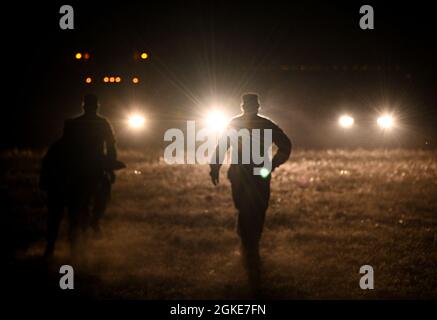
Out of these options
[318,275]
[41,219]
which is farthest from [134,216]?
[318,275]

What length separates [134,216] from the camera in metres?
11.0

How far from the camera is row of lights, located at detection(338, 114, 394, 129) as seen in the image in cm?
2898

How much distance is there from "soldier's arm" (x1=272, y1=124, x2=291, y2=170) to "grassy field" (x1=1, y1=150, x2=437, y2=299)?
129 cm

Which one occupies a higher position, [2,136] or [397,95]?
[397,95]

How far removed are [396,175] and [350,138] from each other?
10.5 metres

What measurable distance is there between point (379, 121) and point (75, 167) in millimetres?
23387

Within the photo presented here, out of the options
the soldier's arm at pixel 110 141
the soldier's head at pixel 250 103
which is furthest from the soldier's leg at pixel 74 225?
the soldier's head at pixel 250 103

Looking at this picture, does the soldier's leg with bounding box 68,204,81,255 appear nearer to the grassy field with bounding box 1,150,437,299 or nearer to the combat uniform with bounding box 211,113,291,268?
the grassy field with bounding box 1,150,437,299

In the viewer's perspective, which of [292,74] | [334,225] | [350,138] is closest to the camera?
[334,225]

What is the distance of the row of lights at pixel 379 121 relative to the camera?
29.0 metres

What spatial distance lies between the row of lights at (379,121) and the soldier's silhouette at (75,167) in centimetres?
2224

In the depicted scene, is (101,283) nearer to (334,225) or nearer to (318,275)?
(318,275)

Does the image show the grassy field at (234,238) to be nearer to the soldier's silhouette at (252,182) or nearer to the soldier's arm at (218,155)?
the soldier's silhouette at (252,182)

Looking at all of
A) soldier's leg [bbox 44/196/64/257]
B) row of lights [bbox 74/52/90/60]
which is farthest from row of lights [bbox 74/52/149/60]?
soldier's leg [bbox 44/196/64/257]
